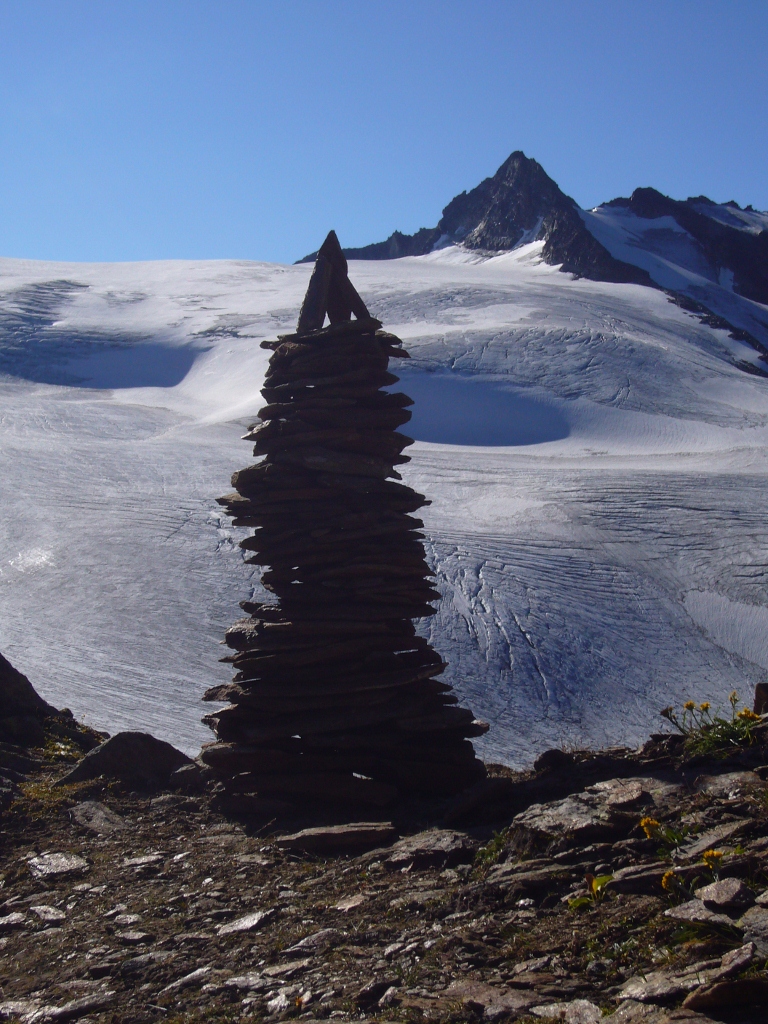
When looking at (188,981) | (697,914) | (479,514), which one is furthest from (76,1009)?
(479,514)

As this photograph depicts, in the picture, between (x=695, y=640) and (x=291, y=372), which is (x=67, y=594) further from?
(x=695, y=640)

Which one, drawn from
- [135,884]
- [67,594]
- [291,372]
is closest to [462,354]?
[67,594]

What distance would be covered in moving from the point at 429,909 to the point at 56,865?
2.49 metres

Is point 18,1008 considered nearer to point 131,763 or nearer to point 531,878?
point 531,878

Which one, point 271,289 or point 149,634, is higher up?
point 271,289

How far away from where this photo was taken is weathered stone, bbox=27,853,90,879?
5.18 m

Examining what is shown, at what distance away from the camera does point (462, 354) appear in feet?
98.1

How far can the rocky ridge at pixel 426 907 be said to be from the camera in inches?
115

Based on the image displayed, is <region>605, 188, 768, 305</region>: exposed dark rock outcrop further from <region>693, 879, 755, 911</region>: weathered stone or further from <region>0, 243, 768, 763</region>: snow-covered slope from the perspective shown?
<region>693, 879, 755, 911</region>: weathered stone

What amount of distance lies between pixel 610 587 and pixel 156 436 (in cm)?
1435

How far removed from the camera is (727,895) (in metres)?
3.06

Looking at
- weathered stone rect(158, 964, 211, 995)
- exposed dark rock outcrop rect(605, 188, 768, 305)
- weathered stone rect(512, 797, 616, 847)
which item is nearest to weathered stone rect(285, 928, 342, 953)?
weathered stone rect(158, 964, 211, 995)

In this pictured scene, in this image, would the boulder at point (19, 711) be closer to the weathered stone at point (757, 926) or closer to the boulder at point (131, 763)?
the boulder at point (131, 763)

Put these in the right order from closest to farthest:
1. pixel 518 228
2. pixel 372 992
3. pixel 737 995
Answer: pixel 737 995 < pixel 372 992 < pixel 518 228
